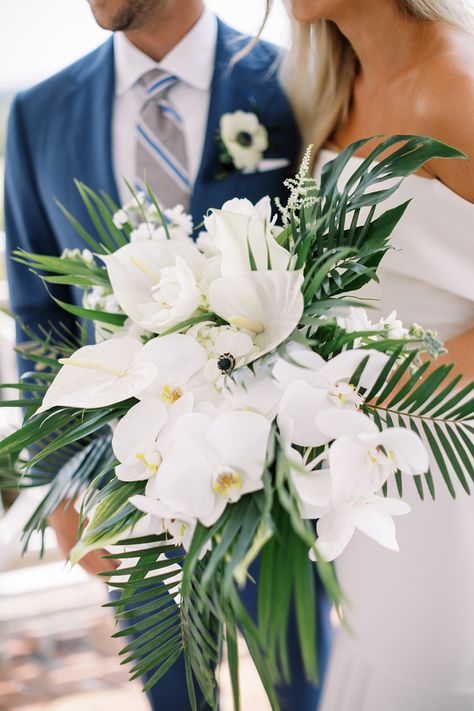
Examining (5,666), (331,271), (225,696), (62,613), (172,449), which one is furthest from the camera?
(62,613)

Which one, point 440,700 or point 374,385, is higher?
point 374,385

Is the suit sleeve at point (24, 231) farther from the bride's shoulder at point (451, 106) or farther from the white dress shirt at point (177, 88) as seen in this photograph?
the bride's shoulder at point (451, 106)

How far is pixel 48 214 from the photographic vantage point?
3.96ft

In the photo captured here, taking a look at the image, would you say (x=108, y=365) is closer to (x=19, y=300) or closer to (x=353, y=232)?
(x=353, y=232)

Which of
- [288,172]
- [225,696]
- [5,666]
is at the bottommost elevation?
[5,666]

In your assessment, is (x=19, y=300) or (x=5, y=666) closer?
(x=19, y=300)

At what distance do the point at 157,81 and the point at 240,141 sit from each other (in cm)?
20

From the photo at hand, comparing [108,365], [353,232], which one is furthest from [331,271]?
[108,365]

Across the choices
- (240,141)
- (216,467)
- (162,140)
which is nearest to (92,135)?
(162,140)

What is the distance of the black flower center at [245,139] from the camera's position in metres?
1.10

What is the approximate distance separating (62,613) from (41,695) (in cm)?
27

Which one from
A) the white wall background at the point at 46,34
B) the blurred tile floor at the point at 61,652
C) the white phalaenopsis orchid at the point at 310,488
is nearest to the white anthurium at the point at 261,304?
the white phalaenopsis orchid at the point at 310,488

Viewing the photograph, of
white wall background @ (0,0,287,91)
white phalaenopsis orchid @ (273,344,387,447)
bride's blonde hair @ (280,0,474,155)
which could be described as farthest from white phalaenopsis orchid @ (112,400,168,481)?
white wall background @ (0,0,287,91)

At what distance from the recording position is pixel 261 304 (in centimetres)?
57
